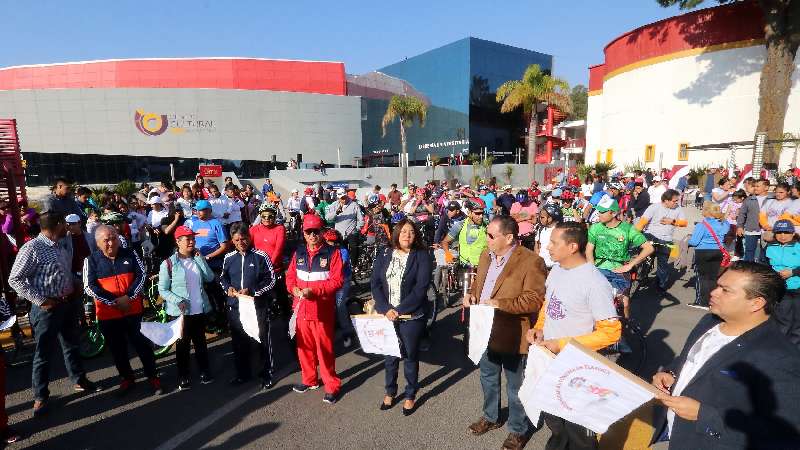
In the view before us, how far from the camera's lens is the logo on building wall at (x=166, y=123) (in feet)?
115

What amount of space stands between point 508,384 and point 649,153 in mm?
34005

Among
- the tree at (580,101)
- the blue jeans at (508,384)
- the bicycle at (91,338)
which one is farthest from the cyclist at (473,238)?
the tree at (580,101)

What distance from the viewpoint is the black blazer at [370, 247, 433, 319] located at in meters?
4.04

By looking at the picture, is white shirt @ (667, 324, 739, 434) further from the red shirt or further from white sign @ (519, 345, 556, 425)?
the red shirt

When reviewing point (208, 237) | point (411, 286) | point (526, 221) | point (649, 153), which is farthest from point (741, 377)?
point (649, 153)

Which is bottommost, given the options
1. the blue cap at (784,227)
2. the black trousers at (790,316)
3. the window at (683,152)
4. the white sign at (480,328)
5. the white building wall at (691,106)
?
the black trousers at (790,316)

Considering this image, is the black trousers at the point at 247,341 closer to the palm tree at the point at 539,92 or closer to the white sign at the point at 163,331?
the white sign at the point at 163,331

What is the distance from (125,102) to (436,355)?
3938 cm

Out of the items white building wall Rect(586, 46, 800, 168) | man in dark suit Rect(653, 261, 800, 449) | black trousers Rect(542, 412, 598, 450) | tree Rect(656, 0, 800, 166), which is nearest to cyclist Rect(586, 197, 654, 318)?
black trousers Rect(542, 412, 598, 450)

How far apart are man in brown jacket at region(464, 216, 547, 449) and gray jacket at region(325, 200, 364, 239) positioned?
5528 millimetres

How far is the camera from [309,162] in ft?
128

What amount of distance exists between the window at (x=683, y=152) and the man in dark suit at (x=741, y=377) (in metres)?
33.3

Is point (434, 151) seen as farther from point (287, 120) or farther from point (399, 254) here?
point (399, 254)

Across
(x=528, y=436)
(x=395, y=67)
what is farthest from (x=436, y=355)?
(x=395, y=67)
